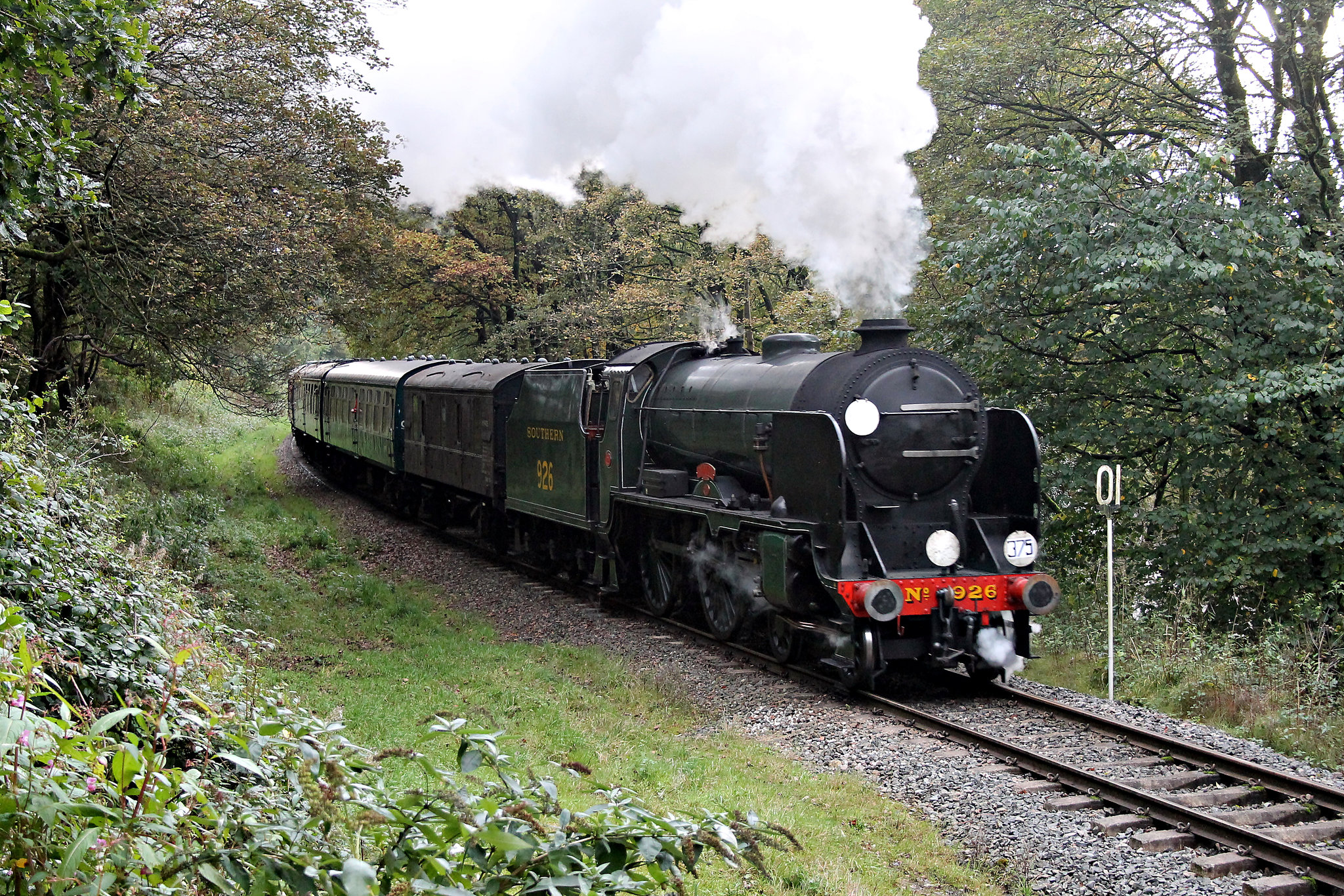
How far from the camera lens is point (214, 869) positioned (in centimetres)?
210

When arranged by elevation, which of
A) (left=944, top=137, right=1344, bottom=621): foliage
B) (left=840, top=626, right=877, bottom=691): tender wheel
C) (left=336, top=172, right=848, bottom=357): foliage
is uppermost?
(left=336, top=172, right=848, bottom=357): foliage

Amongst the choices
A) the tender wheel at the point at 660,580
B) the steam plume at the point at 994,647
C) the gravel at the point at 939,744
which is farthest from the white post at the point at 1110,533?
the tender wheel at the point at 660,580

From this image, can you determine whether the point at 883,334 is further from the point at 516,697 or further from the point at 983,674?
the point at 516,697

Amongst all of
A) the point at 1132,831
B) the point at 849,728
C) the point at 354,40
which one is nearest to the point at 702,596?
the point at 849,728

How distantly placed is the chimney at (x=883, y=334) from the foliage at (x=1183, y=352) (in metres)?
2.27

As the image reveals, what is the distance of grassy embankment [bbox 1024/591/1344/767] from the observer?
7.47 metres

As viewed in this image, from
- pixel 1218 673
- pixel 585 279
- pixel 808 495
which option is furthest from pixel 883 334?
pixel 585 279

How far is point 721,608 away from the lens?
9977 mm

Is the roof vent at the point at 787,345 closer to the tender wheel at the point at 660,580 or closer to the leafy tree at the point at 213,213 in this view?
the tender wheel at the point at 660,580

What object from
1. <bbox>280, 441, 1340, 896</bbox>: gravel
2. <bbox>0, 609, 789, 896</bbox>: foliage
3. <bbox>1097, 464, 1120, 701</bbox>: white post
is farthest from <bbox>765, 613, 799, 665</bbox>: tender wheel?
<bbox>0, 609, 789, 896</bbox>: foliage

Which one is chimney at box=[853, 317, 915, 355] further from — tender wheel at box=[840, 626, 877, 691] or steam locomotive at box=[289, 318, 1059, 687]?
tender wheel at box=[840, 626, 877, 691]

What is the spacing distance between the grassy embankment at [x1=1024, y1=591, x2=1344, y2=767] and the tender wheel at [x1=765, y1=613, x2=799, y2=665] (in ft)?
7.40

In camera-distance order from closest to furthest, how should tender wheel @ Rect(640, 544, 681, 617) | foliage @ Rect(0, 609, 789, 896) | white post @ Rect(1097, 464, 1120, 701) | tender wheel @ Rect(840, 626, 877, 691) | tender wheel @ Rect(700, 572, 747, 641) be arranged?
foliage @ Rect(0, 609, 789, 896) < tender wheel @ Rect(840, 626, 877, 691) < white post @ Rect(1097, 464, 1120, 701) < tender wheel @ Rect(700, 572, 747, 641) < tender wheel @ Rect(640, 544, 681, 617)

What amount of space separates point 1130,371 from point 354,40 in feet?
48.5
